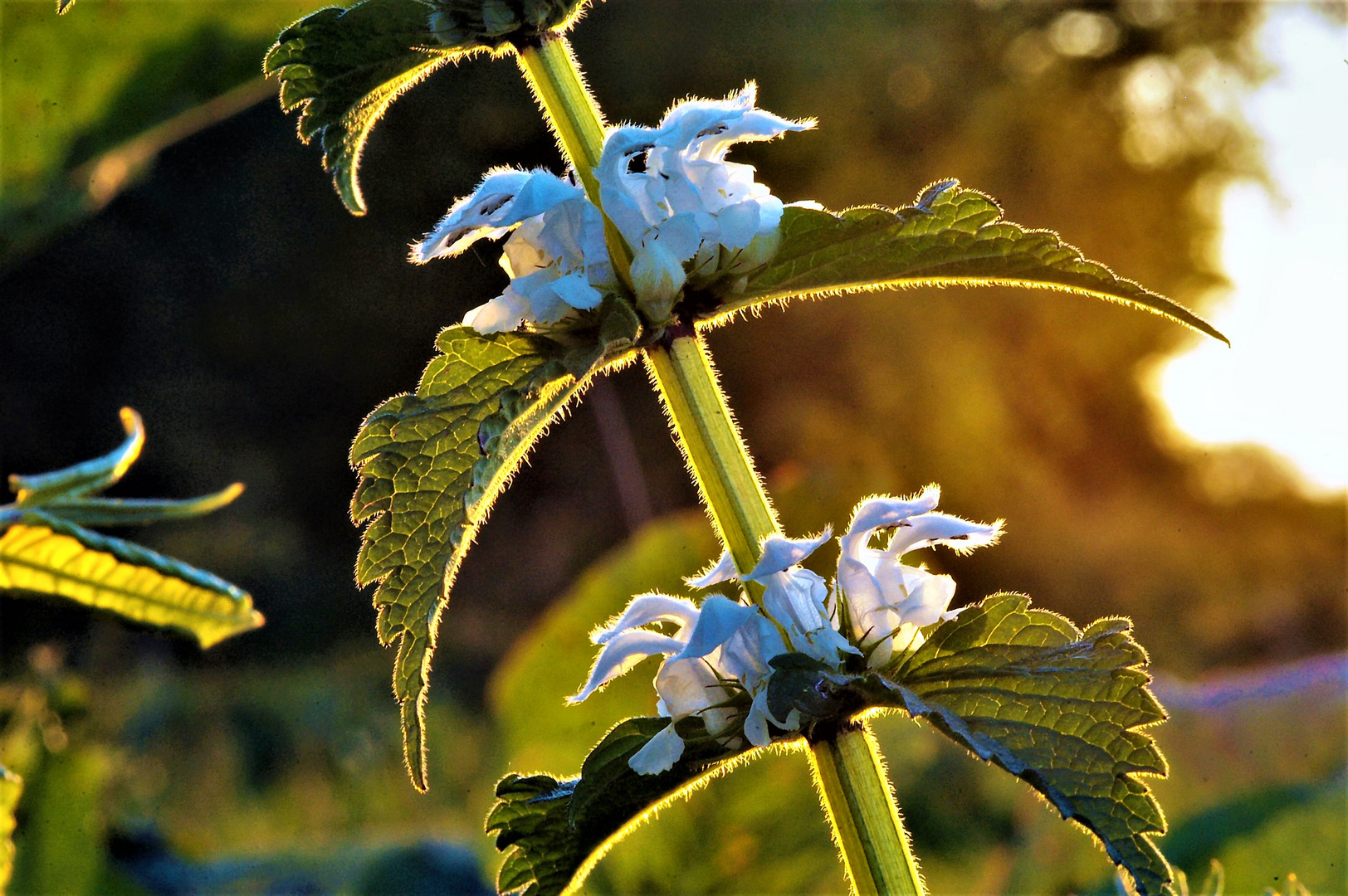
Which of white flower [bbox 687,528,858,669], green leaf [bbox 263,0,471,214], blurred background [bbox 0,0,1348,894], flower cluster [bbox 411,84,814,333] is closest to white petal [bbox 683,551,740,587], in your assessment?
white flower [bbox 687,528,858,669]

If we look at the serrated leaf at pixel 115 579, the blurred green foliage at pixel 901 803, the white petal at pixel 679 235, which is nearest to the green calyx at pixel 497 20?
the white petal at pixel 679 235

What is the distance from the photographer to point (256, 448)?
6.46m

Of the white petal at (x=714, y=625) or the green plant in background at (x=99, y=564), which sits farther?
the green plant in background at (x=99, y=564)

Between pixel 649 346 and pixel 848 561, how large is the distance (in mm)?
133

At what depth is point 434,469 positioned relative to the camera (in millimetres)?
477

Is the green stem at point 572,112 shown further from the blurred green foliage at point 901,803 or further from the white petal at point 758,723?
the blurred green foliage at point 901,803

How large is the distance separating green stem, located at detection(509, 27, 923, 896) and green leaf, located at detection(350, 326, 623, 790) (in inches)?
1.6

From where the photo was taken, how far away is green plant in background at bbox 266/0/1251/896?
442mm

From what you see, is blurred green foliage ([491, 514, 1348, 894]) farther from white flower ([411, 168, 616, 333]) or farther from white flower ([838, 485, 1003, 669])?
white flower ([411, 168, 616, 333])

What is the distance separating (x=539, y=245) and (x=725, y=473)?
0.43 ft

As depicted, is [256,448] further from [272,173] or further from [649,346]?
[649,346]

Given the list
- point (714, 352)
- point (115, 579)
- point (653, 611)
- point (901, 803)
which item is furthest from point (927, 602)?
point (714, 352)

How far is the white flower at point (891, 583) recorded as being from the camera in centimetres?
47

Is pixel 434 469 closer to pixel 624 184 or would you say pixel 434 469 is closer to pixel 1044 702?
pixel 624 184
